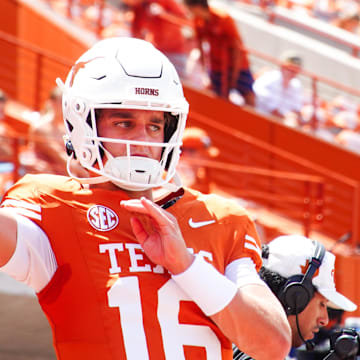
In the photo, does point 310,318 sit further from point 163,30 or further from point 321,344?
point 163,30

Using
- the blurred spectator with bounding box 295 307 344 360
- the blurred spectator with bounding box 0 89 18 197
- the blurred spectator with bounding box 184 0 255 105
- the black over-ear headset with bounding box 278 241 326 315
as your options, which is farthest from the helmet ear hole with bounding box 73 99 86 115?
the blurred spectator with bounding box 184 0 255 105

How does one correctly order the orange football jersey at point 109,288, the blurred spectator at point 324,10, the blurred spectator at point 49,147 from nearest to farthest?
the orange football jersey at point 109,288
the blurred spectator at point 49,147
the blurred spectator at point 324,10

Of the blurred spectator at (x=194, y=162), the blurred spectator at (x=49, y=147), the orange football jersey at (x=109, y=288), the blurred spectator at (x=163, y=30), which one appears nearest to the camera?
the orange football jersey at (x=109, y=288)

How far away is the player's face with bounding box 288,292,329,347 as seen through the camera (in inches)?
102

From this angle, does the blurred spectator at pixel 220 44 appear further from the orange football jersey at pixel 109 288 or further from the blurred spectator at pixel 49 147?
the orange football jersey at pixel 109 288

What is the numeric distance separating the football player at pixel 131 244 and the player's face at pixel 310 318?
0.68 meters

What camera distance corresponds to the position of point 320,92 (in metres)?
8.45

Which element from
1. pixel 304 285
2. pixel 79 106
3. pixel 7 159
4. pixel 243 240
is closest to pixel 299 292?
pixel 304 285

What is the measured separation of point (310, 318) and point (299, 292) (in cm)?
11

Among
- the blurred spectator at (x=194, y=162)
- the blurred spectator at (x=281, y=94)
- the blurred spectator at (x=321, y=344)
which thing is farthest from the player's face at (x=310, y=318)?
the blurred spectator at (x=281, y=94)

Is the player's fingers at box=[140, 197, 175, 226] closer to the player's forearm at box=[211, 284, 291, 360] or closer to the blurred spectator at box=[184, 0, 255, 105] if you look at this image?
the player's forearm at box=[211, 284, 291, 360]

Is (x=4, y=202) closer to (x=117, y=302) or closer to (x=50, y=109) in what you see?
(x=117, y=302)

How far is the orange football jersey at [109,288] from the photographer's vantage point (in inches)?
71.3

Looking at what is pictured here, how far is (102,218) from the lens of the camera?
6.18ft
